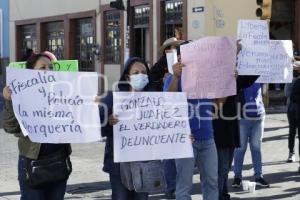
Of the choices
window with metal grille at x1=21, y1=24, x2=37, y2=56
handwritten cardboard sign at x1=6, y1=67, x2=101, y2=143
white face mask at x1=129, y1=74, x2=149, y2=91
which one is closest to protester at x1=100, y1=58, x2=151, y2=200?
white face mask at x1=129, y1=74, x2=149, y2=91

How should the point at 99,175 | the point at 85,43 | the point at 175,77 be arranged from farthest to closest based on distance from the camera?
the point at 85,43, the point at 99,175, the point at 175,77

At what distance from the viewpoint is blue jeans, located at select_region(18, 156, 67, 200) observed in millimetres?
4699

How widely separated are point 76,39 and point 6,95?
77.7 ft

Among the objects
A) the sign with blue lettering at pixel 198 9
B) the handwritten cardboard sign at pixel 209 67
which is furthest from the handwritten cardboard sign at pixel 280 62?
the sign with blue lettering at pixel 198 9

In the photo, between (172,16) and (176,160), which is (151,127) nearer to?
(176,160)

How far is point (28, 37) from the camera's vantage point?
3306 cm

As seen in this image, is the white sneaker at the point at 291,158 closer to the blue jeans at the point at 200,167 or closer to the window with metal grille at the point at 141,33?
the blue jeans at the point at 200,167

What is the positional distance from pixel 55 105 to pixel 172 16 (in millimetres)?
16614

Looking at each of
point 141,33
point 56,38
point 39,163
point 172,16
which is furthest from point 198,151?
point 56,38

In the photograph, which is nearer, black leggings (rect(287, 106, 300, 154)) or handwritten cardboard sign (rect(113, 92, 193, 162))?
handwritten cardboard sign (rect(113, 92, 193, 162))

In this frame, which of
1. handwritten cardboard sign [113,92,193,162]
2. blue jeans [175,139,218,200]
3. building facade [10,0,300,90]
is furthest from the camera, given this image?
building facade [10,0,300,90]

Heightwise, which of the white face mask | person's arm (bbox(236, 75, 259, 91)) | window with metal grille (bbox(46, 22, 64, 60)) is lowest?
person's arm (bbox(236, 75, 259, 91))

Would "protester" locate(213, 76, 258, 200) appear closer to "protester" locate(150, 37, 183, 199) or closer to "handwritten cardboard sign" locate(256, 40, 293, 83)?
"protester" locate(150, 37, 183, 199)

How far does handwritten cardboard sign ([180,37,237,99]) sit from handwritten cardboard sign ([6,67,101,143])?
100 centimetres
